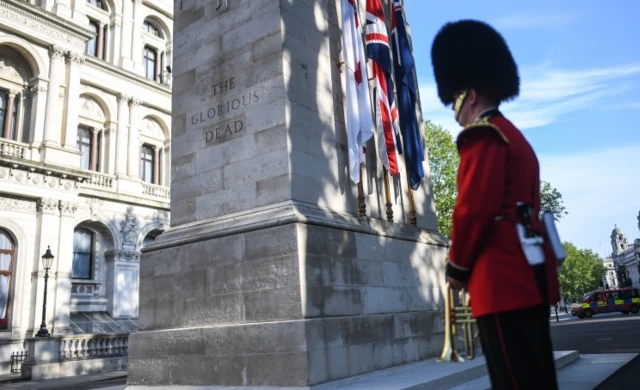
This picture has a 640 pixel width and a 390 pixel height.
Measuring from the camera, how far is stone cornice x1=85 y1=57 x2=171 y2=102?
29922 millimetres

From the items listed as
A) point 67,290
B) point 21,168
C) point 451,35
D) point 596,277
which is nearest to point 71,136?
point 21,168

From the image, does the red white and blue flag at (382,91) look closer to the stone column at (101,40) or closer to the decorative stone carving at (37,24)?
the decorative stone carving at (37,24)

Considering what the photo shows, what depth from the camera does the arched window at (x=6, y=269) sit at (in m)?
23.6

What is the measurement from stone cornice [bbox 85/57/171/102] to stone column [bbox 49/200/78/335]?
8.97 metres

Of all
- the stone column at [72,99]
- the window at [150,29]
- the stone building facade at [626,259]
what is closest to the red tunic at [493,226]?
the stone column at [72,99]

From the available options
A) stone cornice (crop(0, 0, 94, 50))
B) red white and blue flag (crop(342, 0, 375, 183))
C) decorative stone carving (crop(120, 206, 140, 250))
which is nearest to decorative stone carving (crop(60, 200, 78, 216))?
decorative stone carving (crop(120, 206, 140, 250))

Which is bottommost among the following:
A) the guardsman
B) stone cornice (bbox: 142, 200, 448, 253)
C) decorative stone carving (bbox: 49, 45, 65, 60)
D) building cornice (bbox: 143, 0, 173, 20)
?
the guardsman

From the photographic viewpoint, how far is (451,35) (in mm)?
3408

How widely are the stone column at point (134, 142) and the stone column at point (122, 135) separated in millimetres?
304

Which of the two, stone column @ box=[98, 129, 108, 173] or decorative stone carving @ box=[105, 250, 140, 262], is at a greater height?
stone column @ box=[98, 129, 108, 173]

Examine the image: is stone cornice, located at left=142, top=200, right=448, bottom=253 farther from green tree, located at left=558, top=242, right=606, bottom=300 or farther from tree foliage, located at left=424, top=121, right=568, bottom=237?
green tree, located at left=558, top=242, right=606, bottom=300

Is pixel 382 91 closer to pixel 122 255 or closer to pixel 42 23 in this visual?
pixel 122 255

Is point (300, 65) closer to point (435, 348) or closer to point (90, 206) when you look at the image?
point (435, 348)

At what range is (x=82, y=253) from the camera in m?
28.4
